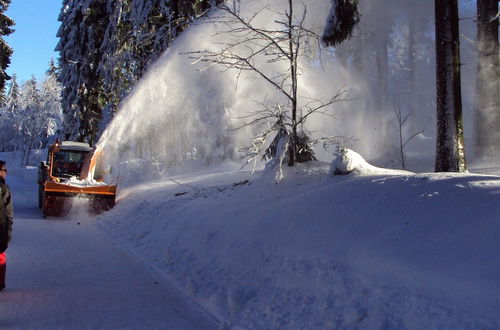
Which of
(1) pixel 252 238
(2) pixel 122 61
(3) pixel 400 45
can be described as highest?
(3) pixel 400 45

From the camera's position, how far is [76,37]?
A: 24500 millimetres

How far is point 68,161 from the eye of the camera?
16.2 m

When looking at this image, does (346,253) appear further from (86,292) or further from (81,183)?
(81,183)

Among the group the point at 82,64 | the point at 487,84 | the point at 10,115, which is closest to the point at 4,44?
the point at 82,64

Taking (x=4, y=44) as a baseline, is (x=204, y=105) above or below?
below

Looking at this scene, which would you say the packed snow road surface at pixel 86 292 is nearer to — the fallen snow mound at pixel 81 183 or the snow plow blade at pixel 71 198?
the snow plow blade at pixel 71 198

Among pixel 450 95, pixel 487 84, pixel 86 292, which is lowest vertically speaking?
pixel 86 292

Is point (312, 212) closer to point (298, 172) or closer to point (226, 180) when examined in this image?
point (298, 172)

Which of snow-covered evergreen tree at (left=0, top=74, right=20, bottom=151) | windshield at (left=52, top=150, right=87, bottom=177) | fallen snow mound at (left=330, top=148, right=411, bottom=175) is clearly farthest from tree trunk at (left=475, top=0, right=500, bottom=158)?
snow-covered evergreen tree at (left=0, top=74, right=20, bottom=151)

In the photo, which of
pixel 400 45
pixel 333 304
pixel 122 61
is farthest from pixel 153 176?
pixel 400 45

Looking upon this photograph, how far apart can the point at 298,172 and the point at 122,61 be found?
13.1 m

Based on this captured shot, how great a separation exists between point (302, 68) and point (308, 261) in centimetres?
733

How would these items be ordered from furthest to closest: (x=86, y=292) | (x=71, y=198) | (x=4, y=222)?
(x=71, y=198) < (x=86, y=292) < (x=4, y=222)

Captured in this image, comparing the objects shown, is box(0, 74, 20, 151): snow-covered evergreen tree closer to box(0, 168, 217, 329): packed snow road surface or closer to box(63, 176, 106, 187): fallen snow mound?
box(63, 176, 106, 187): fallen snow mound
